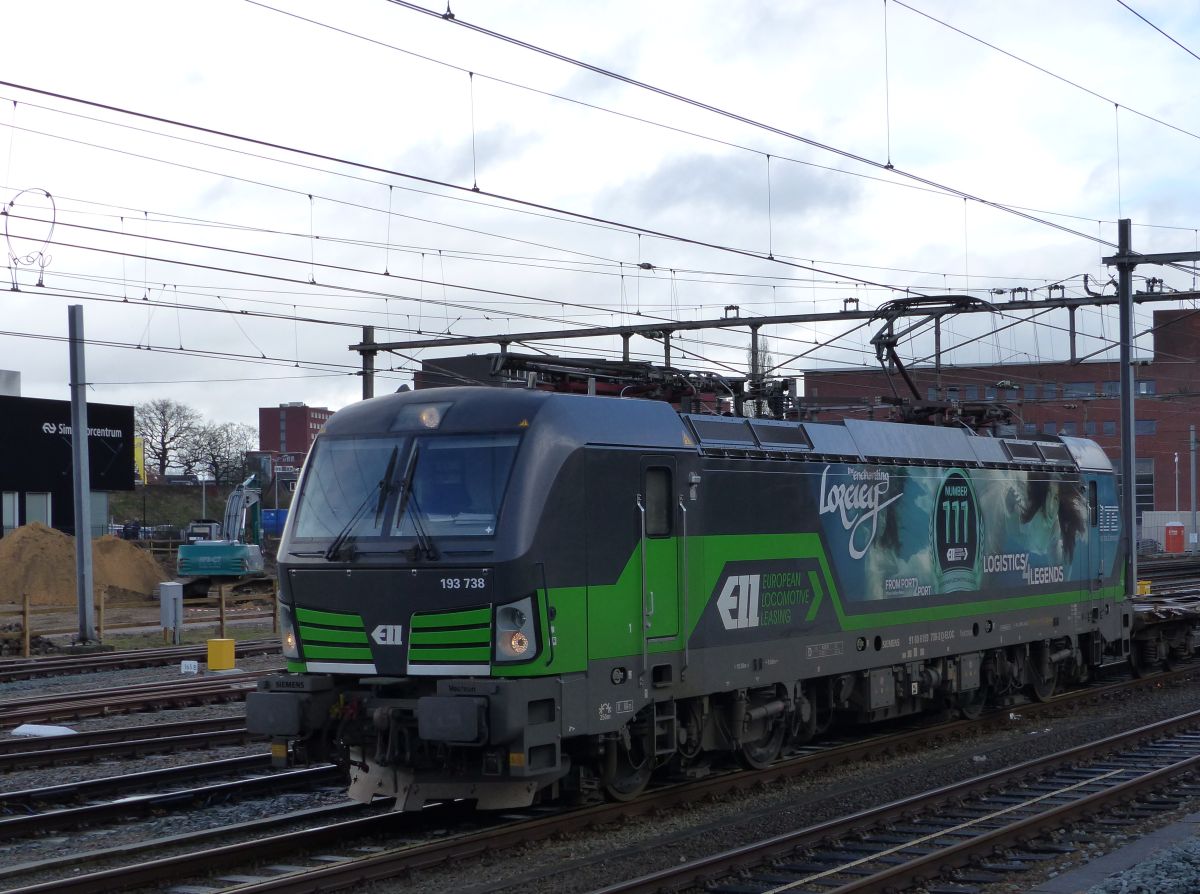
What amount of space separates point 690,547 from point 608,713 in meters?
1.73

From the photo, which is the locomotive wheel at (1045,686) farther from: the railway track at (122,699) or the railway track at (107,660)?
the railway track at (107,660)

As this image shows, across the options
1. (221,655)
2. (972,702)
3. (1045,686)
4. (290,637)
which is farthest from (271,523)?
(290,637)

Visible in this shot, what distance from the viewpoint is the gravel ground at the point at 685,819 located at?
9.33 meters

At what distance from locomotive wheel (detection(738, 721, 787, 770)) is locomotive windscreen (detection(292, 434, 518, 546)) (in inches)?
160

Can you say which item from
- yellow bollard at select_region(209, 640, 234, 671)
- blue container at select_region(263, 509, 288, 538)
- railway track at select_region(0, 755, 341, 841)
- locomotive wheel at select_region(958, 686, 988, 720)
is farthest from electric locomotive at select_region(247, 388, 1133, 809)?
blue container at select_region(263, 509, 288, 538)

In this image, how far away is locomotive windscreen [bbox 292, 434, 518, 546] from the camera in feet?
33.7

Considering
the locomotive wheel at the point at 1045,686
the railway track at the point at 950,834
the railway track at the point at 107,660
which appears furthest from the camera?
the railway track at the point at 107,660

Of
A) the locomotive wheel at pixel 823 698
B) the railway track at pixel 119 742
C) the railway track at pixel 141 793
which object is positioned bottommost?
the railway track at pixel 119 742

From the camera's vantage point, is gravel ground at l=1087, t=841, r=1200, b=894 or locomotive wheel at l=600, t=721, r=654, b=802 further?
locomotive wheel at l=600, t=721, r=654, b=802

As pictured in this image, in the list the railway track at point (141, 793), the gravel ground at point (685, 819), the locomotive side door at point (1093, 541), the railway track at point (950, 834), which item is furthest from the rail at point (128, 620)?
the railway track at point (950, 834)

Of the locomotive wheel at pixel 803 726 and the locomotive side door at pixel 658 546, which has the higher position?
the locomotive side door at pixel 658 546

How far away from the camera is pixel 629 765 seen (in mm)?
11531

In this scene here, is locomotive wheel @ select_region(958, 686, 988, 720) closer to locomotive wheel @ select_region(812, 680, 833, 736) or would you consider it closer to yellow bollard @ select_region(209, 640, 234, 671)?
locomotive wheel @ select_region(812, 680, 833, 736)

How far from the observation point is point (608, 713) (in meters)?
10.6
